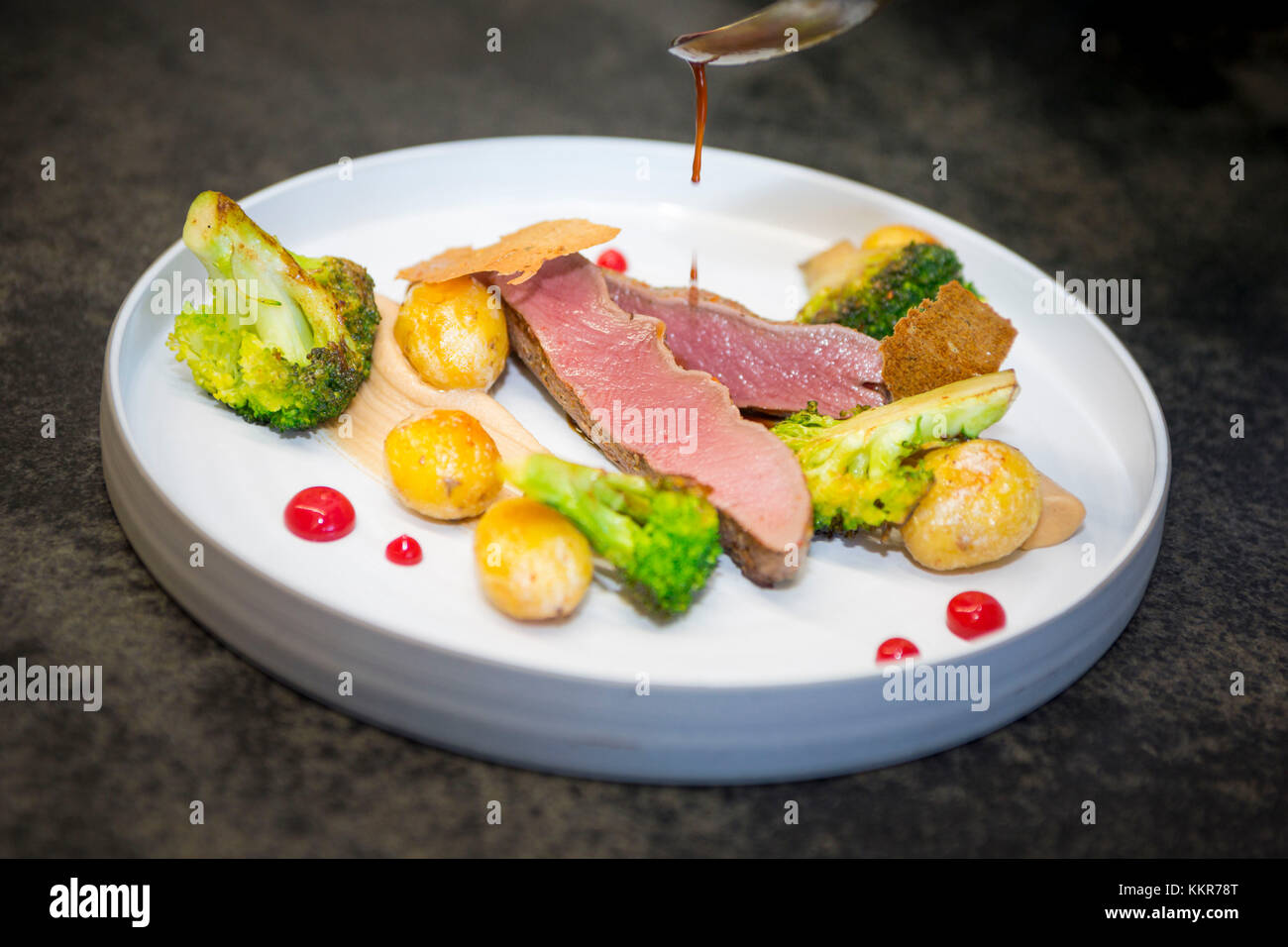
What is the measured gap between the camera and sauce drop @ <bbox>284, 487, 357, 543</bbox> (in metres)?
2.80

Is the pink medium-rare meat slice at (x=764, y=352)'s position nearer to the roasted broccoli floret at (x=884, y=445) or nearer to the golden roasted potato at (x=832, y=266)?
the roasted broccoli floret at (x=884, y=445)

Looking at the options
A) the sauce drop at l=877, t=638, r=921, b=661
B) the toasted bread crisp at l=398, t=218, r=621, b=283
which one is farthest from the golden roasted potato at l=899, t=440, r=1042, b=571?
the toasted bread crisp at l=398, t=218, r=621, b=283

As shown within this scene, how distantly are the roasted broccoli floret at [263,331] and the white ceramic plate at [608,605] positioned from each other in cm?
11

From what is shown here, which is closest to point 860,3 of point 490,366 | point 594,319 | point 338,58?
point 594,319

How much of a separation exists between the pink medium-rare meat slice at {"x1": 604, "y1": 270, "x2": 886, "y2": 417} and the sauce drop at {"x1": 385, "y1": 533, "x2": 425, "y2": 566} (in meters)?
0.97

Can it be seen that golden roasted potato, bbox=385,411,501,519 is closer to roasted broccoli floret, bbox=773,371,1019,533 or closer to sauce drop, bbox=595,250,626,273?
roasted broccoli floret, bbox=773,371,1019,533

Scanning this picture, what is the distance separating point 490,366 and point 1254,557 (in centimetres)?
212

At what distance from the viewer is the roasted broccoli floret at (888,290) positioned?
138 inches

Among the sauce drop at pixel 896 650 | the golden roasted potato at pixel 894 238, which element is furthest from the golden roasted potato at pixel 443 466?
the golden roasted potato at pixel 894 238

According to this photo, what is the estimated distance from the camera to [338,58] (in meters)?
5.39

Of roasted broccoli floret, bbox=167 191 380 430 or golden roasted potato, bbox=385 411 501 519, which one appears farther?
roasted broccoli floret, bbox=167 191 380 430

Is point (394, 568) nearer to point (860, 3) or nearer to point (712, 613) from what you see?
point (712, 613)

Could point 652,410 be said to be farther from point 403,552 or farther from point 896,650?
point 896,650
